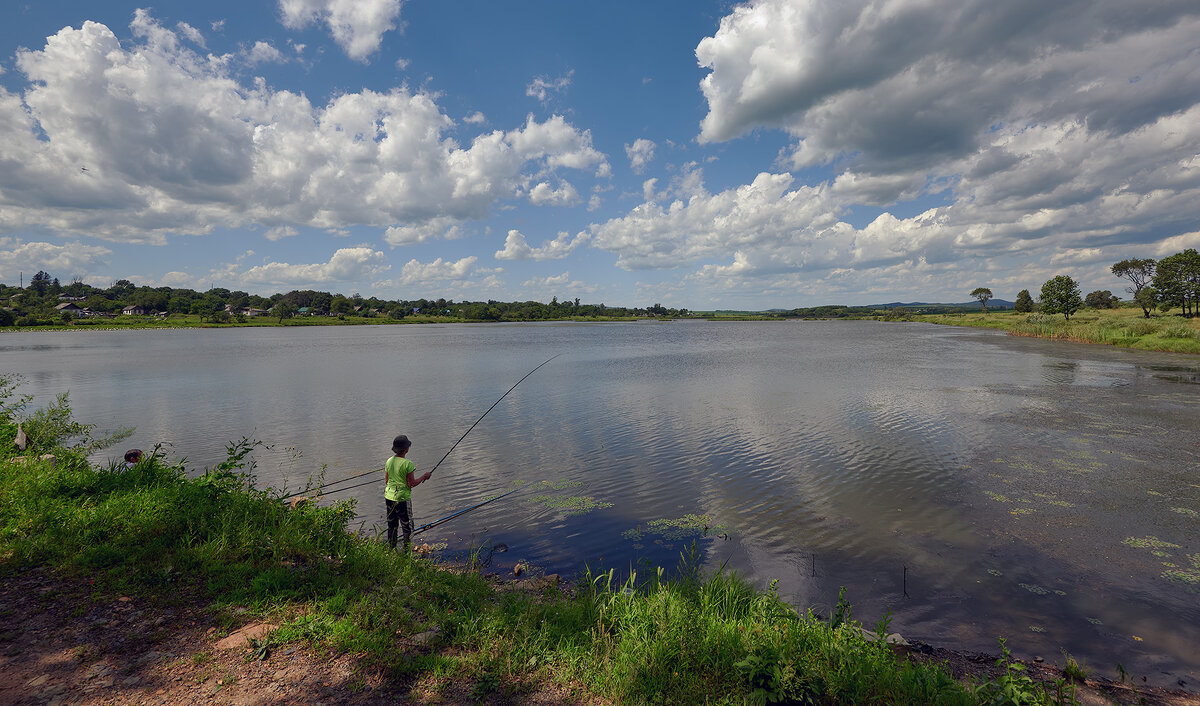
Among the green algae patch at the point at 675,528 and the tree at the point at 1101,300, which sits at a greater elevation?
the tree at the point at 1101,300

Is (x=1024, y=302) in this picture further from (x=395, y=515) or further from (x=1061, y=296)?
(x=395, y=515)

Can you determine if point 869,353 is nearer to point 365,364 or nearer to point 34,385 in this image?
point 365,364

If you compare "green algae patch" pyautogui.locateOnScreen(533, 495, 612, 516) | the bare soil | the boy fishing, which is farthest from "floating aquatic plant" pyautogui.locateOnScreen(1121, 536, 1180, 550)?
the boy fishing

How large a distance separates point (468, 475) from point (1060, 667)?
1428cm

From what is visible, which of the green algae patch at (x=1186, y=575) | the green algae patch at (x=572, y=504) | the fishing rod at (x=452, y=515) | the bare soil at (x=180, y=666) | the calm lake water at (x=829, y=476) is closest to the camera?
the bare soil at (x=180, y=666)

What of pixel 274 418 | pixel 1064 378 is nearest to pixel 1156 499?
pixel 1064 378

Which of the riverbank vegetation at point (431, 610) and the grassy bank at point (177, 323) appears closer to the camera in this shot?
the riverbank vegetation at point (431, 610)

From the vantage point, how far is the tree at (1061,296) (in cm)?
10062

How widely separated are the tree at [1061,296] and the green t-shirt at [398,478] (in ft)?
440

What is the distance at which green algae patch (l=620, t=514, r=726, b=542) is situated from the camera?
11.7m

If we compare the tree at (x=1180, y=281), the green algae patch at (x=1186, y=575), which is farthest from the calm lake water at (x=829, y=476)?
the tree at (x=1180, y=281)

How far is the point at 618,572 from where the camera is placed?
998 cm

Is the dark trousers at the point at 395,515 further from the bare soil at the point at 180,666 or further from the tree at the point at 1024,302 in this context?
the tree at the point at 1024,302

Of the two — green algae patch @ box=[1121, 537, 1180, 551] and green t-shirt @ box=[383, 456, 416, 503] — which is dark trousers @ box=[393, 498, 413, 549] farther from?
green algae patch @ box=[1121, 537, 1180, 551]
